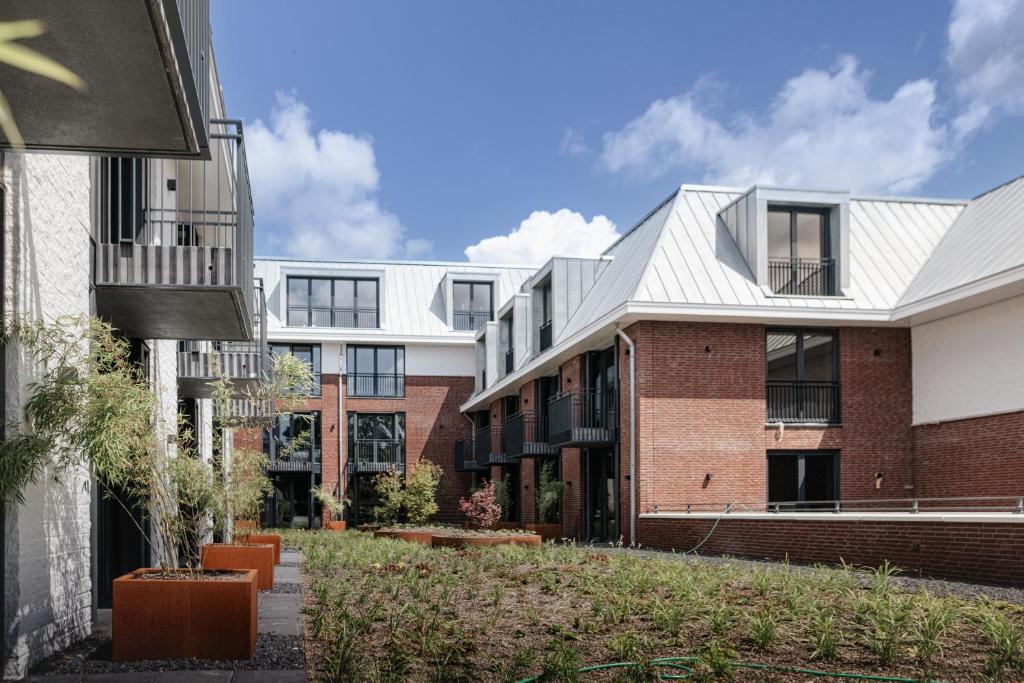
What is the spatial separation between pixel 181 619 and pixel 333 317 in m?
31.5

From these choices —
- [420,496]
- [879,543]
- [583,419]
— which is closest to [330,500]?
[420,496]

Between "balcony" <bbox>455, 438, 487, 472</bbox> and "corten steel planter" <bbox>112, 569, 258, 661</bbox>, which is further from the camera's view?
"balcony" <bbox>455, 438, 487, 472</bbox>

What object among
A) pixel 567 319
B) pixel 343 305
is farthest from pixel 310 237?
pixel 567 319

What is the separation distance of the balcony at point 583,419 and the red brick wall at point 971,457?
6414 millimetres

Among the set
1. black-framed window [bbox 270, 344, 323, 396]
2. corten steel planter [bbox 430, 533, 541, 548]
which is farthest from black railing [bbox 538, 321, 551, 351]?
black-framed window [bbox 270, 344, 323, 396]

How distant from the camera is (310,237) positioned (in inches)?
1591

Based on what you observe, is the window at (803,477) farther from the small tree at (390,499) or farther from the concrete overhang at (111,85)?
the concrete overhang at (111,85)

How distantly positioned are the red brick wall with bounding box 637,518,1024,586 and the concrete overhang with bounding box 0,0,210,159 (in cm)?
926

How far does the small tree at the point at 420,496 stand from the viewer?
34.3 metres

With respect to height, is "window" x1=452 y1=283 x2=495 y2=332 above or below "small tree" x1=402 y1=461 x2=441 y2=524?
above

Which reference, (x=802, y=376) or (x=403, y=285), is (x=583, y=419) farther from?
(x=403, y=285)

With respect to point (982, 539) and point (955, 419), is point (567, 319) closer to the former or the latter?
point (955, 419)

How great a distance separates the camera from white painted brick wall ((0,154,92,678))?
6.26 m

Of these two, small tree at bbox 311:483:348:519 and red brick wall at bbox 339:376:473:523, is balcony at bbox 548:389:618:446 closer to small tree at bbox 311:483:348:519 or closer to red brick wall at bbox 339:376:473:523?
small tree at bbox 311:483:348:519
